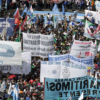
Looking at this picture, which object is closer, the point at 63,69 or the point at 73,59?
the point at 63,69

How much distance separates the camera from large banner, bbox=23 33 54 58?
17.7 m

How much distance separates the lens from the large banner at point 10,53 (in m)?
15.2

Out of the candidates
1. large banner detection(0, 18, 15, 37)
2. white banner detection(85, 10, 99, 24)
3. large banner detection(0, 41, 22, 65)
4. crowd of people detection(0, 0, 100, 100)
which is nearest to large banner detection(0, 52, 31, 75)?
crowd of people detection(0, 0, 100, 100)

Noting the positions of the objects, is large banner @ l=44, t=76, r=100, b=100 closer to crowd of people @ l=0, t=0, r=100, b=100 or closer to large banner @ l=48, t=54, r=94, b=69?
crowd of people @ l=0, t=0, r=100, b=100

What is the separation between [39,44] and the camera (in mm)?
17828

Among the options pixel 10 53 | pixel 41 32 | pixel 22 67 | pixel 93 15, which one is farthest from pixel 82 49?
pixel 93 15

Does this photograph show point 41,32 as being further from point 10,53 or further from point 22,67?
point 10,53

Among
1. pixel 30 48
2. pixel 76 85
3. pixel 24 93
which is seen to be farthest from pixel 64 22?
pixel 76 85

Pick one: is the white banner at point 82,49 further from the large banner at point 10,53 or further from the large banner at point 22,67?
the large banner at point 10,53

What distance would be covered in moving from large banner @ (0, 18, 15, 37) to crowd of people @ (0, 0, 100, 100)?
38cm

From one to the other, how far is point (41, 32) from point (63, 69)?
8.72 metres

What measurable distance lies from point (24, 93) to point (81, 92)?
3290mm

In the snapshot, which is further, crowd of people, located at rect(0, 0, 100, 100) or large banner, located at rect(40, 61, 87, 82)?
crowd of people, located at rect(0, 0, 100, 100)

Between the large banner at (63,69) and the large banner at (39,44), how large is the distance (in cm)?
241
